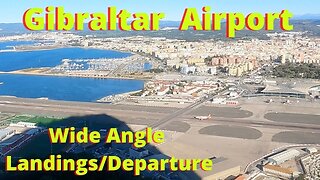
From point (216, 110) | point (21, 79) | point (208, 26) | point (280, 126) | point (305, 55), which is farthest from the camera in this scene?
point (305, 55)

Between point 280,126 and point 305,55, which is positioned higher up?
point 305,55

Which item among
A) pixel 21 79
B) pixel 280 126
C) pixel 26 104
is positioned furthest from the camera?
pixel 21 79

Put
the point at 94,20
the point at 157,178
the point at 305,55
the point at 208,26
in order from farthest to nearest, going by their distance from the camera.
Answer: the point at 305,55 → the point at 157,178 → the point at 208,26 → the point at 94,20

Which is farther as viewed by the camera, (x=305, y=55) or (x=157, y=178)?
(x=305, y=55)

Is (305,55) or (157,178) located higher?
(305,55)

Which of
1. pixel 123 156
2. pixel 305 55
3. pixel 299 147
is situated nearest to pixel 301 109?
pixel 299 147

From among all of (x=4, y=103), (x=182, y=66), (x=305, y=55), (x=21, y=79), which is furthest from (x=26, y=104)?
(x=305, y=55)

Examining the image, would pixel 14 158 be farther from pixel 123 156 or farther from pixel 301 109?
pixel 301 109

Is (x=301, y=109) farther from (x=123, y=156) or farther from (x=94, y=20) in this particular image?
(x=94, y=20)

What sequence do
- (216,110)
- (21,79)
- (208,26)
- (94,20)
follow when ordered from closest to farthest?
(94,20)
(208,26)
(216,110)
(21,79)
